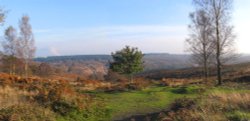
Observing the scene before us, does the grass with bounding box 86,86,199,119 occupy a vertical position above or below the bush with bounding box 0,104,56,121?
below

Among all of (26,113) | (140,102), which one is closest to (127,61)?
(140,102)

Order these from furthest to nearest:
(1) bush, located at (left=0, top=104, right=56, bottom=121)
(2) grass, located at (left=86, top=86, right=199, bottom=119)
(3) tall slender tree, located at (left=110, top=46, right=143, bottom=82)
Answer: (3) tall slender tree, located at (left=110, top=46, right=143, bottom=82)
(2) grass, located at (left=86, top=86, right=199, bottom=119)
(1) bush, located at (left=0, top=104, right=56, bottom=121)

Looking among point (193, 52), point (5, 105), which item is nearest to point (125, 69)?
point (193, 52)

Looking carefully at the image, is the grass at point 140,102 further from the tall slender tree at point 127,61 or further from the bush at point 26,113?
the tall slender tree at point 127,61

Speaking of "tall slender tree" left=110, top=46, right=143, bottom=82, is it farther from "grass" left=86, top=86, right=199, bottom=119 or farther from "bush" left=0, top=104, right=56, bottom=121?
"bush" left=0, top=104, right=56, bottom=121

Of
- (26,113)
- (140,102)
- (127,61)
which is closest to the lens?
(26,113)

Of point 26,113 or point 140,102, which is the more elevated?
point 26,113

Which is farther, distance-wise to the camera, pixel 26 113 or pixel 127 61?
pixel 127 61

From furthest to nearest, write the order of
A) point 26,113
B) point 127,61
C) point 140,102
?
point 127,61, point 140,102, point 26,113

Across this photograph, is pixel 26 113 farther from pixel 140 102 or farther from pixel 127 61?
pixel 127 61

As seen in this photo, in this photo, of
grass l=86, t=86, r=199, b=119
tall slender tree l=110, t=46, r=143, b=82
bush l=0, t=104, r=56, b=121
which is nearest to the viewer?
bush l=0, t=104, r=56, b=121

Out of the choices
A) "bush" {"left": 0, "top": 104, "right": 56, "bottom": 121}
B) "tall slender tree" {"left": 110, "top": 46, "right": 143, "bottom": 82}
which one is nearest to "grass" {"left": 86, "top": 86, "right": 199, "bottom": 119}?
"bush" {"left": 0, "top": 104, "right": 56, "bottom": 121}

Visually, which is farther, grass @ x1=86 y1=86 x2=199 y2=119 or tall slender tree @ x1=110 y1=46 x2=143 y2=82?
tall slender tree @ x1=110 y1=46 x2=143 y2=82

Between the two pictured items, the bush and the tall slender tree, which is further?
the tall slender tree
